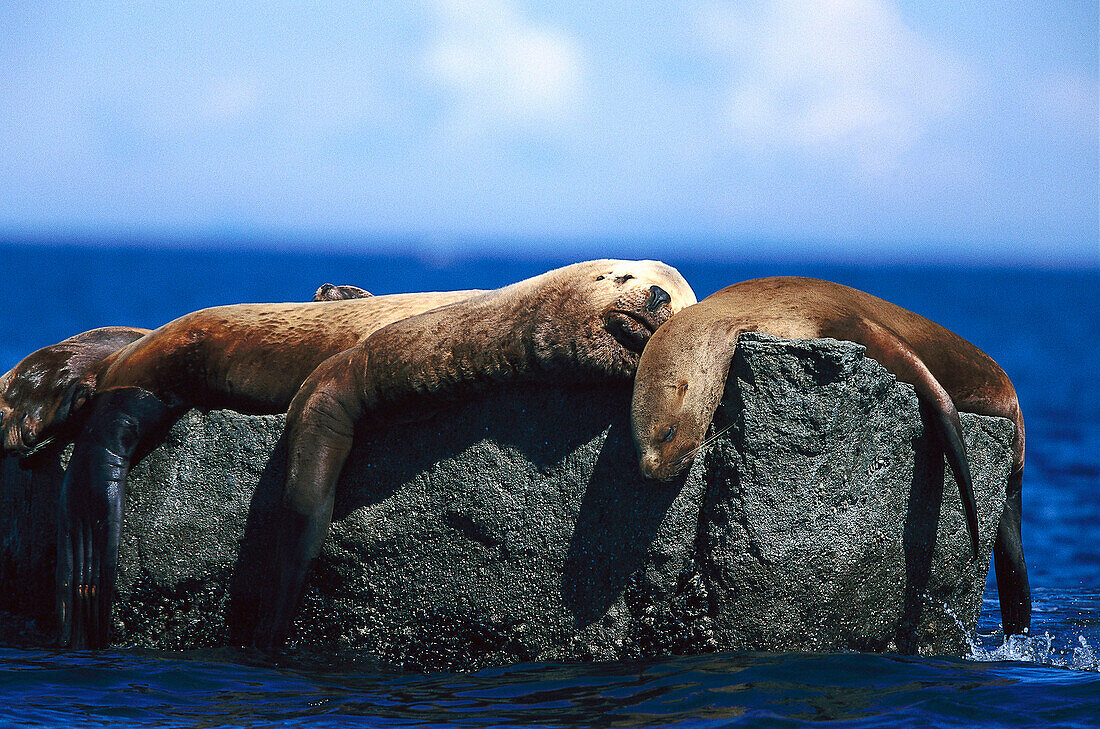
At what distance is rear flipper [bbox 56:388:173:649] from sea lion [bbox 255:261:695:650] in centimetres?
81

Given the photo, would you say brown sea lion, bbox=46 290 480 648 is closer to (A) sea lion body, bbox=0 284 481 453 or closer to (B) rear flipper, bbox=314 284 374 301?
(A) sea lion body, bbox=0 284 481 453

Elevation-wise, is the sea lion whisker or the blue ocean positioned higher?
the sea lion whisker

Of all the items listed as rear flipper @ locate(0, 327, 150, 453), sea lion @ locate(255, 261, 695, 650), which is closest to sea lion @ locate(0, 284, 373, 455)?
rear flipper @ locate(0, 327, 150, 453)

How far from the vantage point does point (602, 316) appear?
16.6 feet

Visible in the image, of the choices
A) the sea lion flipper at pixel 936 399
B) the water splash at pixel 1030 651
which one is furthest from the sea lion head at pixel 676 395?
the water splash at pixel 1030 651

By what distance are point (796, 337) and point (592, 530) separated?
1.15 metres

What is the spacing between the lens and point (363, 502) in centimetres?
530

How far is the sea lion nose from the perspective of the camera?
5070 mm

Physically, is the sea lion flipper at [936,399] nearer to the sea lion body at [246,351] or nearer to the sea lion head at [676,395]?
the sea lion head at [676,395]

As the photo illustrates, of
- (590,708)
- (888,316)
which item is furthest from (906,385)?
(590,708)

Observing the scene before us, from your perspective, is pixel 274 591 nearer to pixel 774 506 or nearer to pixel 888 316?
pixel 774 506

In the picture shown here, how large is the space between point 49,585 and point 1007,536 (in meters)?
4.54

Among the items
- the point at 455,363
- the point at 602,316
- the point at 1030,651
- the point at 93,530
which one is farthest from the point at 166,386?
the point at 1030,651

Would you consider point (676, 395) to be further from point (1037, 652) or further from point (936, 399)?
point (1037, 652)
